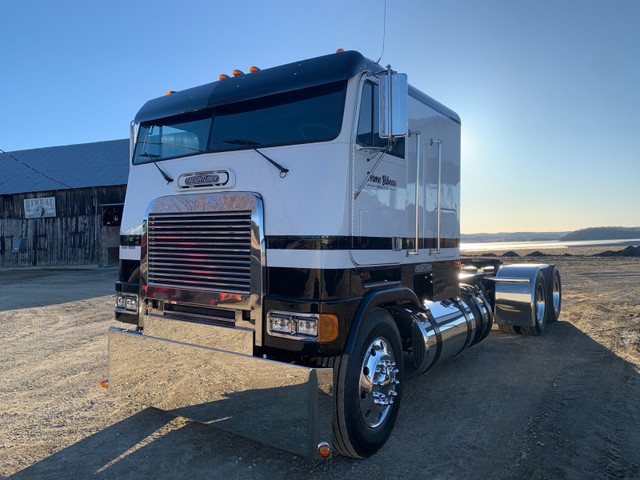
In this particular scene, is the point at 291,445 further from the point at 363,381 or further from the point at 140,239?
the point at 140,239

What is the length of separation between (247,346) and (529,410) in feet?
9.62

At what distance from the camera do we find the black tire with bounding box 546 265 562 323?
839 cm

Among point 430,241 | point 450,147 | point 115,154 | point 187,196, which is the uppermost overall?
point 115,154

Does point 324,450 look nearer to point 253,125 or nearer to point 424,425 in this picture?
point 424,425

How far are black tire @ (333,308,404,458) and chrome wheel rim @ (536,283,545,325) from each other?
472 cm

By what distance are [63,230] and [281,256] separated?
80.0 ft

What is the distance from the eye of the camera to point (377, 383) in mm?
3705

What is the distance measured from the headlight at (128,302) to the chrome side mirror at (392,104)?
2752 millimetres

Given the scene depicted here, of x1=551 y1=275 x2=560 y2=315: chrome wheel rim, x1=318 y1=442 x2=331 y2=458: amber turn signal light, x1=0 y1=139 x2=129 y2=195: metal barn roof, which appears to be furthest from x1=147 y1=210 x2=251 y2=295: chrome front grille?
x1=0 y1=139 x2=129 y2=195: metal barn roof

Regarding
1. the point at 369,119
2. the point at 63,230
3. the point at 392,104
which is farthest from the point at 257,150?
the point at 63,230

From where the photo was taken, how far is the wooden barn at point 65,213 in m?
23.0

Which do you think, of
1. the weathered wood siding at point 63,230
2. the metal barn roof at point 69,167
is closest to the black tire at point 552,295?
the weathered wood siding at point 63,230

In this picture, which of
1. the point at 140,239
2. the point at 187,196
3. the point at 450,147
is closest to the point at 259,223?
the point at 187,196

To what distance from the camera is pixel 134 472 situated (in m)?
→ 3.27
